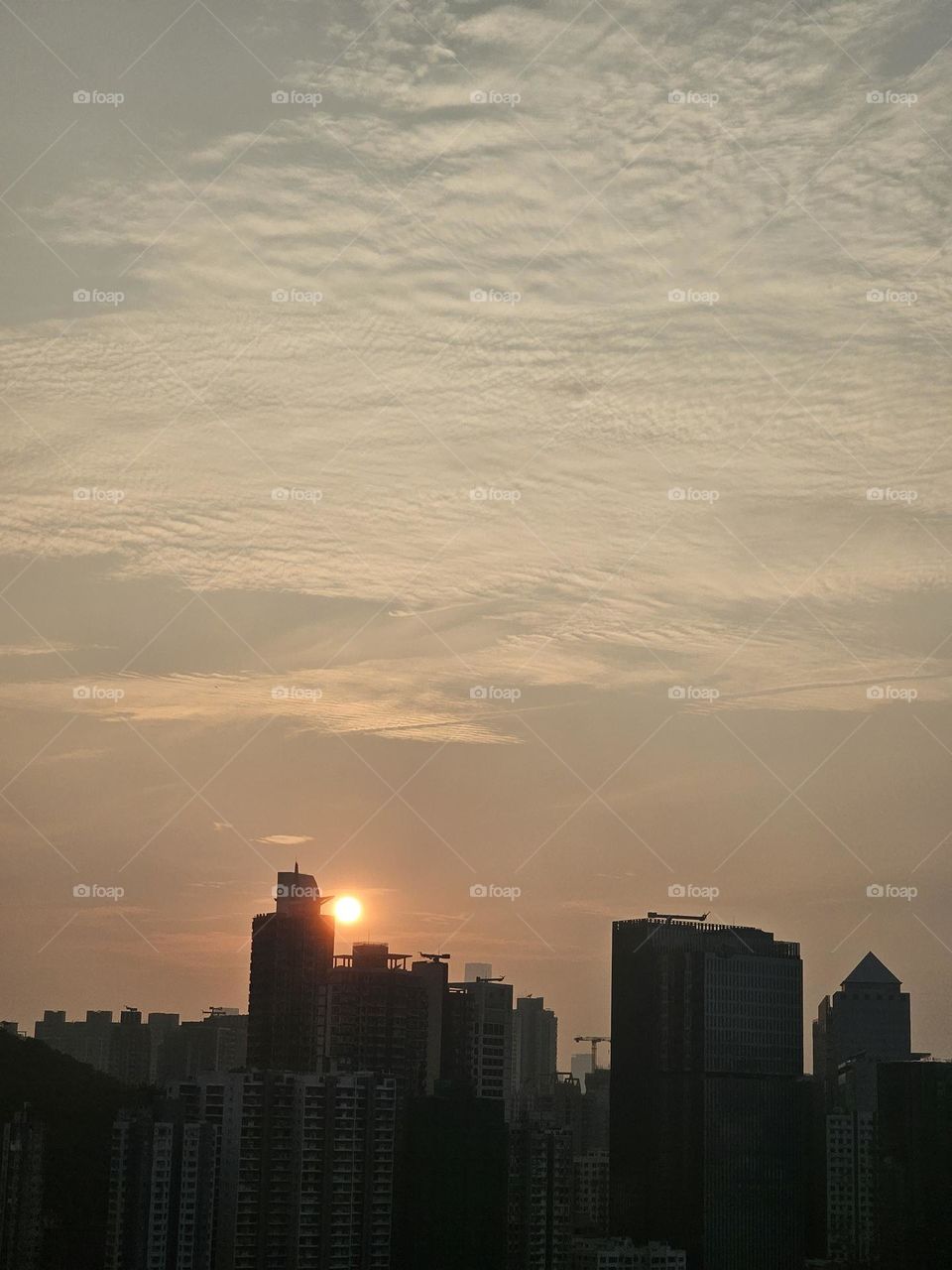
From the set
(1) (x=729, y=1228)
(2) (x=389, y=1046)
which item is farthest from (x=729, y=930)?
(2) (x=389, y=1046)

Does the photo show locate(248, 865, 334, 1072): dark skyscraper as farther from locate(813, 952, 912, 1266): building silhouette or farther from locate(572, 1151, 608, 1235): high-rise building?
locate(813, 952, 912, 1266): building silhouette

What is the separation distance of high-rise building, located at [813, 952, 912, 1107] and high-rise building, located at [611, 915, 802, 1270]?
7.45 feet

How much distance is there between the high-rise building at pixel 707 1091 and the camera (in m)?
30.2

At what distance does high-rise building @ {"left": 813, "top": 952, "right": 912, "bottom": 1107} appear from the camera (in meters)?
36.8

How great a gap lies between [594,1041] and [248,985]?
13.9m

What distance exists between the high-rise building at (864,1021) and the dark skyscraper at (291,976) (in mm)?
12960

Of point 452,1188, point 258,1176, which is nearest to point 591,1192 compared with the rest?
point 452,1188

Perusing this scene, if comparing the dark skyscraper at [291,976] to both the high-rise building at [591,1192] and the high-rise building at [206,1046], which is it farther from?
the high-rise building at [591,1192]

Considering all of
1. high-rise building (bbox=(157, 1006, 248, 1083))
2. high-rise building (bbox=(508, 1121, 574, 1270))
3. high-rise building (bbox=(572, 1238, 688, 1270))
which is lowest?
high-rise building (bbox=(572, 1238, 688, 1270))

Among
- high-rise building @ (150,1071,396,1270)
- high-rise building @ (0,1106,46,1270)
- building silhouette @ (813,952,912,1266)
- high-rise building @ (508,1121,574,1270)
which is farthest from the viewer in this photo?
building silhouette @ (813,952,912,1266)

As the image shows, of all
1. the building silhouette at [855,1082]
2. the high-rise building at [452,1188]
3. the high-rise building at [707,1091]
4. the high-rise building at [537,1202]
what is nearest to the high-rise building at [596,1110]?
the high-rise building at [707,1091]

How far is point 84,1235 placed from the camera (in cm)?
1806

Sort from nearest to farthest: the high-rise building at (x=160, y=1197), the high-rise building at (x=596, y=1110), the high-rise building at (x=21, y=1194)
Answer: the high-rise building at (x=21, y=1194), the high-rise building at (x=160, y=1197), the high-rise building at (x=596, y=1110)

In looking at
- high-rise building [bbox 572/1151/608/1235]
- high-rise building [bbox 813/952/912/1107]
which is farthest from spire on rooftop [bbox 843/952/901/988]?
high-rise building [bbox 572/1151/608/1235]
